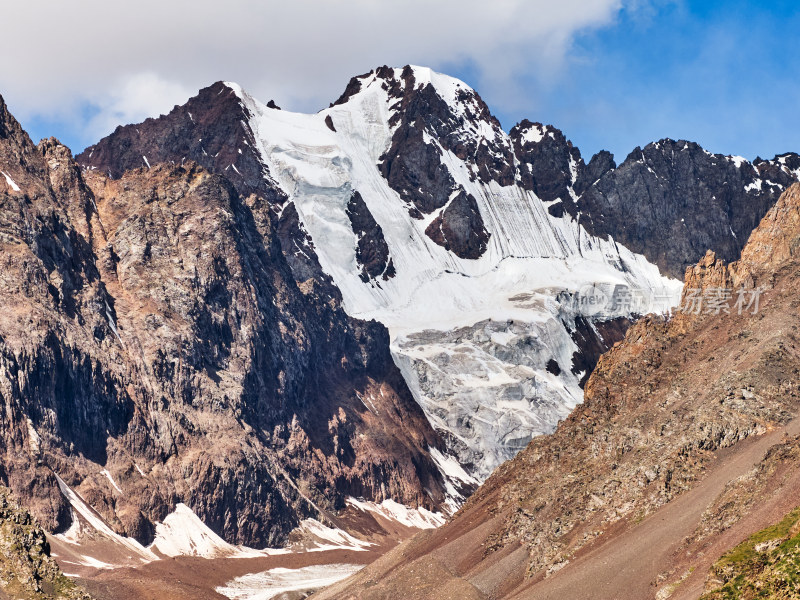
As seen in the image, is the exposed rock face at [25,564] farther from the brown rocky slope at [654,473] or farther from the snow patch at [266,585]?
the snow patch at [266,585]

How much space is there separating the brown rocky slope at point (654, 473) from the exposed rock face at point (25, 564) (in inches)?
1491

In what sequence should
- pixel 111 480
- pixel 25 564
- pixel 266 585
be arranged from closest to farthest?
pixel 25 564 → pixel 266 585 → pixel 111 480

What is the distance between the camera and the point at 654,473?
102m

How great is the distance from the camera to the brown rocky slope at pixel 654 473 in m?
86.0

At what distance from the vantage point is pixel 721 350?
400 feet

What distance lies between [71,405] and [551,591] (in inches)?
4962

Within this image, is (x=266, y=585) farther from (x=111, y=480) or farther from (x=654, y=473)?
(x=654, y=473)

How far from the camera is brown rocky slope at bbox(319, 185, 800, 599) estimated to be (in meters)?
86.0

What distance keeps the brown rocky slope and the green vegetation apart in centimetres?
523

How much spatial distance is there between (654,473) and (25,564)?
178ft

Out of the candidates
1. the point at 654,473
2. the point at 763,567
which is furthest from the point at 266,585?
the point at 763,567

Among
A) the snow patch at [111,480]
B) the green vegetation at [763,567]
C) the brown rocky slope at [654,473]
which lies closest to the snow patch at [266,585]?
the snow patch at [111,480]

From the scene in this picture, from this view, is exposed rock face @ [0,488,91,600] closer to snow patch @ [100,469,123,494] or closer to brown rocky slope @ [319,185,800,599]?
brown rocky slope @ [319,185,800,599]

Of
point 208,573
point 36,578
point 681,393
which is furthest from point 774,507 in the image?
point 208,573
